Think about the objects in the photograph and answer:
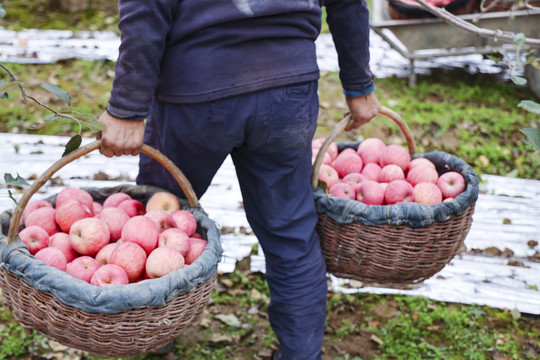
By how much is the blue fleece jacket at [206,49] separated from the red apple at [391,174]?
2.59 feet

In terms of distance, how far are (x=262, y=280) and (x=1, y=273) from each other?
1.50 metres

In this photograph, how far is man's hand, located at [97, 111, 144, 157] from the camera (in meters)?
1.75

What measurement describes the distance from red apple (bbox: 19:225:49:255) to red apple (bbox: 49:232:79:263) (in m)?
0.03

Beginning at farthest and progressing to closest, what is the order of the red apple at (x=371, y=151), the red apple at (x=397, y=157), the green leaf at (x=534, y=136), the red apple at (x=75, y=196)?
the red apple at (x=371, y=151), the red apple at (x=397, y=157), the red apple at (x=75, y=196), the green leaf at (x=534, y=136)

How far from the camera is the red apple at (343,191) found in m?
2.30

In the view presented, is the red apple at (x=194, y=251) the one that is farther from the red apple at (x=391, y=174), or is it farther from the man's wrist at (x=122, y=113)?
the red apple at (x=391, y=174)

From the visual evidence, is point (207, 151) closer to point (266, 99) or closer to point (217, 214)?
point (266, 99)

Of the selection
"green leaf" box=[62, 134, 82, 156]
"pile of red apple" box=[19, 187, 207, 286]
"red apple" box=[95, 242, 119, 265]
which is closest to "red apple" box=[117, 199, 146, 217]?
"pile of red apple" box=[19, 187, 207, 286]

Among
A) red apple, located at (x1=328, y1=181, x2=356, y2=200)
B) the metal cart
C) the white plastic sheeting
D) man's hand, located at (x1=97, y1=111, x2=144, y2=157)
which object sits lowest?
the white plastic sheeting

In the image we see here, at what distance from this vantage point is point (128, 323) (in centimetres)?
169

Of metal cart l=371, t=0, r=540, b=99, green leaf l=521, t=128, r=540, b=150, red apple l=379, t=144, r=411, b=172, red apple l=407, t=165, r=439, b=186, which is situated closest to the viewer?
green leaf l=521, t=128, r=540, b=150

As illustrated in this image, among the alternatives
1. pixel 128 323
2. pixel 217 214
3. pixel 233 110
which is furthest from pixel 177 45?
pixel 217 214

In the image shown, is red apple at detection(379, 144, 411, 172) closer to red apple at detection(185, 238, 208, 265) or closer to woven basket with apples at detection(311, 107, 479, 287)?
woven basket with apples at detection(311, 107, 479, 287)

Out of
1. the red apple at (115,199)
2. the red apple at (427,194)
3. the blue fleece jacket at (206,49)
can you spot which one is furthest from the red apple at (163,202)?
the red apple at (427,194)
